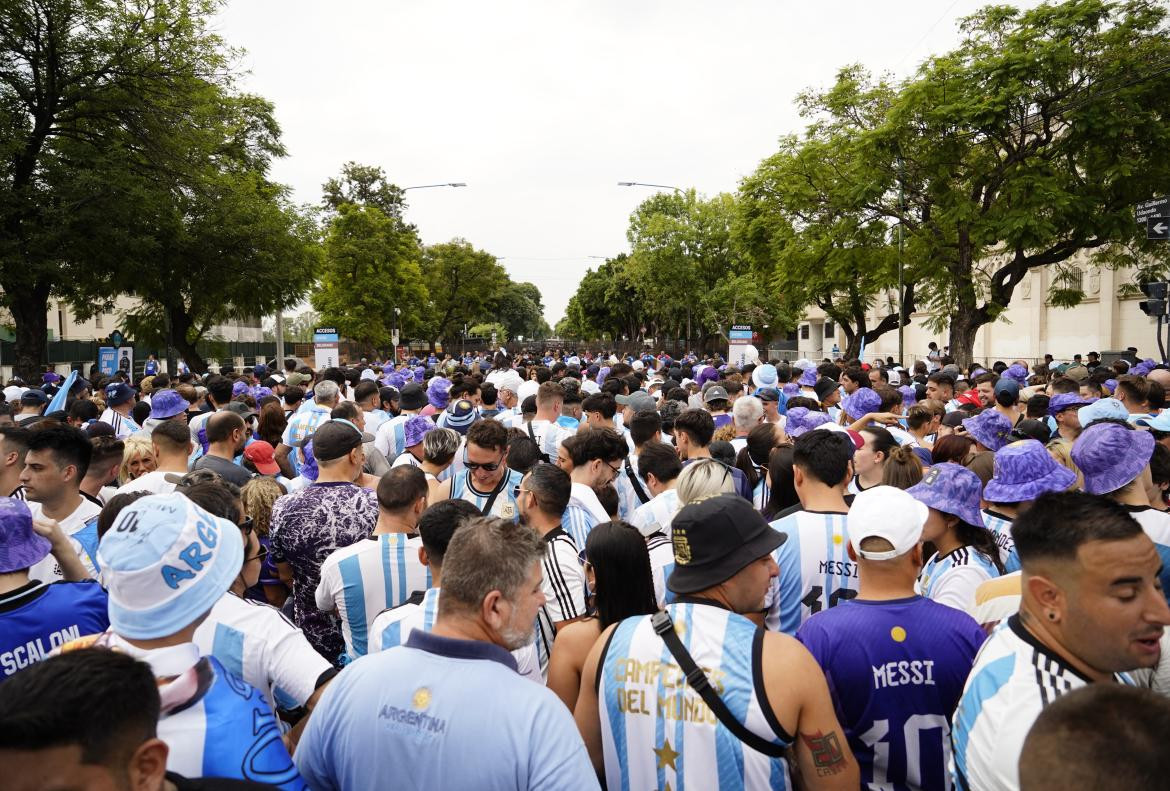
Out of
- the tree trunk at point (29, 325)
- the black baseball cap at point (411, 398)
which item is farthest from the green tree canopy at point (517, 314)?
the black baseball cap at point (411, 398)

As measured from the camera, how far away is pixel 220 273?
2631 centimetres

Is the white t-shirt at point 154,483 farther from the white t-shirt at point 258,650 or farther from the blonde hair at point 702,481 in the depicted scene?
the blonde hair at point 702,481

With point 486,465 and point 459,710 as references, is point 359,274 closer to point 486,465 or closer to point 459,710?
point 486,465

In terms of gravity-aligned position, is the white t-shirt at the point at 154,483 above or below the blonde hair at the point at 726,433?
below

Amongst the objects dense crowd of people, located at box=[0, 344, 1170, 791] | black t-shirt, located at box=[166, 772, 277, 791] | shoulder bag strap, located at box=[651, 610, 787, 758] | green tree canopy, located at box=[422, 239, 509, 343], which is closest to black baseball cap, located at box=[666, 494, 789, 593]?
dense crowd of people, located at box=[0, 344, 1170, 791]

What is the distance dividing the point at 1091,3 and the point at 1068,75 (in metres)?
1.76

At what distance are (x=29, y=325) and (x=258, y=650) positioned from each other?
83.0 feet

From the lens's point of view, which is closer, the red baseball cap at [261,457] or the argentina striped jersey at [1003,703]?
the argentina striped jersey at [1003,703]

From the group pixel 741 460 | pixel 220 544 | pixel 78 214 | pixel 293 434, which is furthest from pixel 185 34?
pixel 220 544

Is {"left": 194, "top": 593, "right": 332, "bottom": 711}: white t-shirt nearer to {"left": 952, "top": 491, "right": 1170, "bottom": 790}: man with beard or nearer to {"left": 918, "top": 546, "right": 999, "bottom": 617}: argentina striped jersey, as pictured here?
{"left": 952, "top": 491, "right": 1170, "bottom": 790}: man with beard

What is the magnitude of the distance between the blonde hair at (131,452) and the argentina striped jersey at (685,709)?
16.1ft

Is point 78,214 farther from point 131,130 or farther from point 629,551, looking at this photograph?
point 629,551

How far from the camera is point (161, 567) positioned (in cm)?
215

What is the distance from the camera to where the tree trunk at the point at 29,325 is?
22266mm
